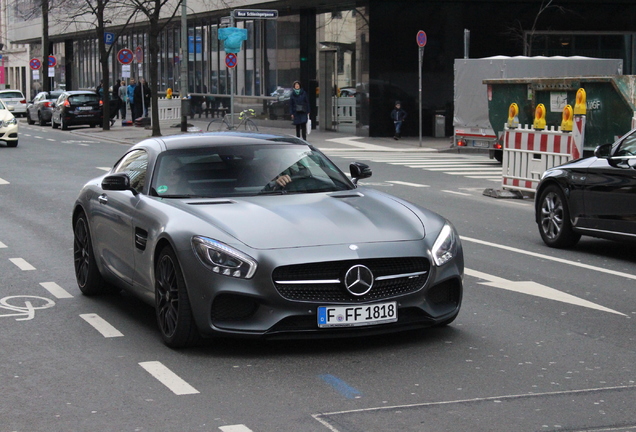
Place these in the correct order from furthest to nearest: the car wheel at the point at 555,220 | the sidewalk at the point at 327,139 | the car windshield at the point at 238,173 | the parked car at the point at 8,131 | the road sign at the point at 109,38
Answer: the road sign at the point at 109,38, the sidewalk at the point at 327,139, the parked car at the point at 8,131, the car wheel at the point at 555,220, the car windshield at the point at 238,173

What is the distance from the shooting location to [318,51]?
43.8m

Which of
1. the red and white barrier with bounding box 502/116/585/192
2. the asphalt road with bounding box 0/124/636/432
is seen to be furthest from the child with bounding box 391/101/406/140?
the asphalt road with bounding box 0/124/636/432

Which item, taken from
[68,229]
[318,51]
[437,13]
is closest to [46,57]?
[318,51]

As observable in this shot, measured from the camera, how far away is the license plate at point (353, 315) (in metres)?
6.79

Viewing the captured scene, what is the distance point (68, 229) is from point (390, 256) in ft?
25.4

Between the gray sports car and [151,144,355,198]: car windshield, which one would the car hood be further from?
[151,144,355,198]: car windshield

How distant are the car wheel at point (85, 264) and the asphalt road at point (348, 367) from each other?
13 cm

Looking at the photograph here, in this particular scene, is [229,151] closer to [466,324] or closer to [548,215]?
[466,324]

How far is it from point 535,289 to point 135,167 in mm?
3527

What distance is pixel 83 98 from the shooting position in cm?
4728

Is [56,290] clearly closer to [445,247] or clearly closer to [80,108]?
[445,247]

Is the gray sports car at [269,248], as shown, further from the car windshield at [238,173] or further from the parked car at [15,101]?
the parked car at [15,101]

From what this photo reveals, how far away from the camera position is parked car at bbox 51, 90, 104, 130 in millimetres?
47312

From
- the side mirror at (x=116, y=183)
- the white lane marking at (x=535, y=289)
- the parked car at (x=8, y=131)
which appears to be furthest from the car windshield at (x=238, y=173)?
the parked car at (x=8, y=131)
